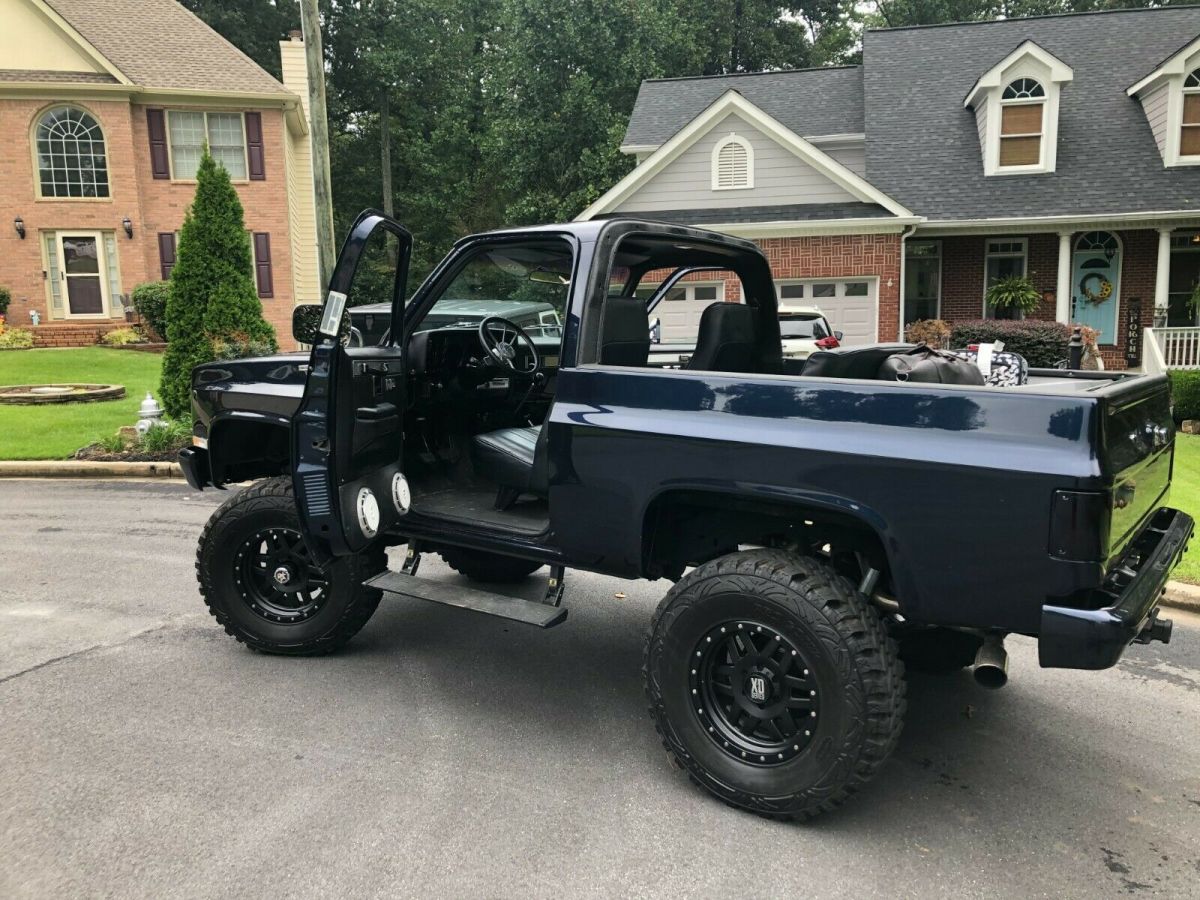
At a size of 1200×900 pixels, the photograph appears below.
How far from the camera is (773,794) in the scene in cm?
304

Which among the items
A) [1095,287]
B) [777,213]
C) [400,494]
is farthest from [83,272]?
[1095,287]

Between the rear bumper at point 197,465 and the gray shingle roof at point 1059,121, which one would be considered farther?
the gray shingle roof at point 1059,121

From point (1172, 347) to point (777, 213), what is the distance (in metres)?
7.37

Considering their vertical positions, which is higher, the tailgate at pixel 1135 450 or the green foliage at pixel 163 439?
the tailgate at pixel 1135 450

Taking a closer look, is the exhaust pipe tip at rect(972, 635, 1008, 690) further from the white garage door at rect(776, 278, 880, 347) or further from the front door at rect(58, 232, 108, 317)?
the front door at rect(58, 232, 108, 317)

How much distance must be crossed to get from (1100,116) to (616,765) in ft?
64.6

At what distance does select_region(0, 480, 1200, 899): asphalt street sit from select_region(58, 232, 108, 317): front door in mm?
20306

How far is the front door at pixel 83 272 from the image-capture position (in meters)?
22.2

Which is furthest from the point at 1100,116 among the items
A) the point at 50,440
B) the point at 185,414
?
the point at 50,440

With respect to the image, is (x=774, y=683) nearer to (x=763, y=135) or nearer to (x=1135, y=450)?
(x=1135, y=450)

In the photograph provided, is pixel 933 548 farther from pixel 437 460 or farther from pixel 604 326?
pixel 437 460

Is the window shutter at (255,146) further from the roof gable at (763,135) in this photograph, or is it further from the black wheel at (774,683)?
the black wheel at (774,683)

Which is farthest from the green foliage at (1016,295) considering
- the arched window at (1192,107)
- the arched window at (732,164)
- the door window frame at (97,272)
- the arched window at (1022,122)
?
the door window frame at (97,272)

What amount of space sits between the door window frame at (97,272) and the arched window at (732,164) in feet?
49.1
